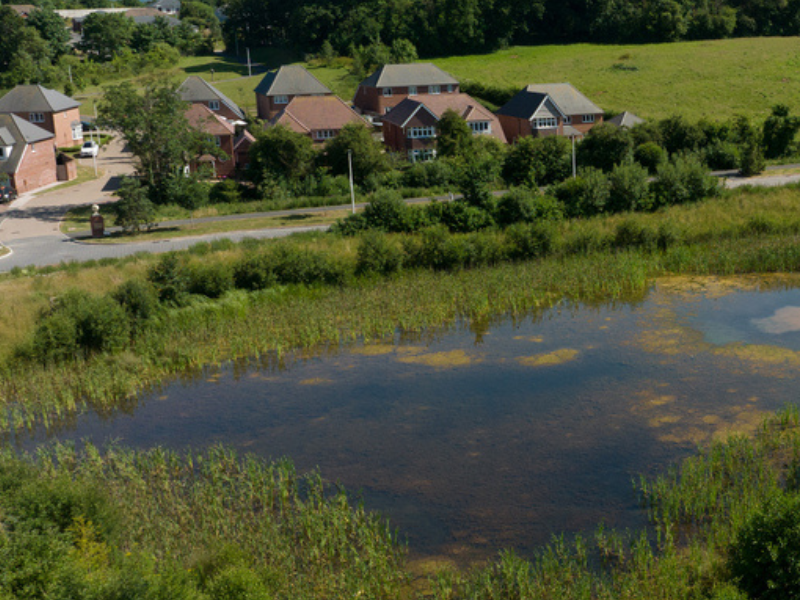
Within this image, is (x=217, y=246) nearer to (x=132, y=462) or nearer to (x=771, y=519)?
(x=132, y=462)

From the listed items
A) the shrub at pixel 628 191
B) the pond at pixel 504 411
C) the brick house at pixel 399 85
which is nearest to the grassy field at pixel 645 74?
the brick house at pixel 399 85

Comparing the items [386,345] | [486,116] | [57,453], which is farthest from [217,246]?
[486,116]

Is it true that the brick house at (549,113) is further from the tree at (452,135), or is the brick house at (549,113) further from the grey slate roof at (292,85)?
the grey slate roof at (292,85)

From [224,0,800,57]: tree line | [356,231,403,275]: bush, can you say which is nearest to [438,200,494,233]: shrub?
[356,231,403,275]: bush

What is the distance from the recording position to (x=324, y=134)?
211 feet

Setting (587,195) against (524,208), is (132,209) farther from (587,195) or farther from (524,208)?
(587,195)

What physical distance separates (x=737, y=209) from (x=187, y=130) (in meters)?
34.4

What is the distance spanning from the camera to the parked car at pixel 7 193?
57594mm

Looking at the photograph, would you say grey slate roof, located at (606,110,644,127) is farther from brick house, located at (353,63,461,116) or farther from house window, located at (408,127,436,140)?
brick house, located at (353,63,461,116)

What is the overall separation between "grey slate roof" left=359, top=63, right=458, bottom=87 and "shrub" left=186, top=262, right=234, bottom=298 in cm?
5272

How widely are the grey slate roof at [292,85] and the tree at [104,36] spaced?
43480mm

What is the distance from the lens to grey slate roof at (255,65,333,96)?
80.6 meters

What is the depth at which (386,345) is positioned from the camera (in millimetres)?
28344

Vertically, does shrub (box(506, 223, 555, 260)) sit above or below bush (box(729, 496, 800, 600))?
above
